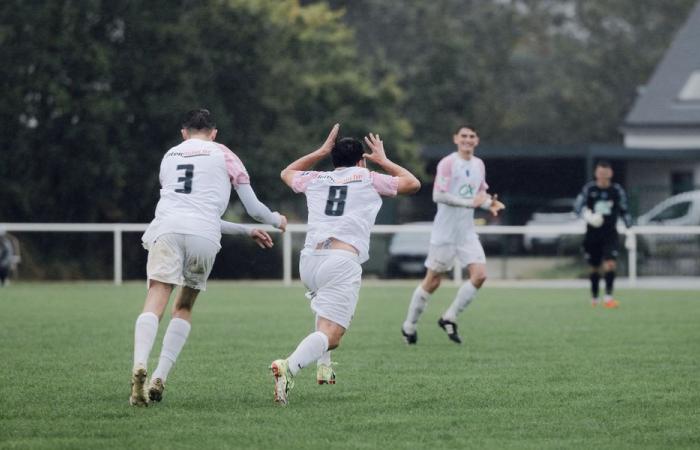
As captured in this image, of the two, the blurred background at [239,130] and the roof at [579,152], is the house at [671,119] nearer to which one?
the blurred background at [239,130]

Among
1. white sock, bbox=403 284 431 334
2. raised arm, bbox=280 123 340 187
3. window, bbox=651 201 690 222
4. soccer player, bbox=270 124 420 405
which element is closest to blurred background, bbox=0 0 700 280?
window, bbox=651 201 690 222

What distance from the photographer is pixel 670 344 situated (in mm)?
14641

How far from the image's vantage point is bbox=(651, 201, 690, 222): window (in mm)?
34812

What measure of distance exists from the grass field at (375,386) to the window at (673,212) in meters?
15.6

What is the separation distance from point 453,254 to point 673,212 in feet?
68.8

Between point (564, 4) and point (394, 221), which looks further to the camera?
point (564, 4)

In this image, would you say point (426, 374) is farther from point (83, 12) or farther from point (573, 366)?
point (83, 12)

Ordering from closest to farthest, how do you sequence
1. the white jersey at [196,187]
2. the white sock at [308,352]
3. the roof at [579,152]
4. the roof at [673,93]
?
the white sock at [308,352] < the white jersey at [196,187] < the roof at [579,152] < the roof at [673,93]

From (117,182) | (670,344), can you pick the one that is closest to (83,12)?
(117,182)

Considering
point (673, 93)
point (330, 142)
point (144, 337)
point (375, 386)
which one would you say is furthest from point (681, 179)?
point (144, 337)

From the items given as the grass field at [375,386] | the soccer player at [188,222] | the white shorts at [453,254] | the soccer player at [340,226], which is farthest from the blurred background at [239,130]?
the soccer player at [340,226]

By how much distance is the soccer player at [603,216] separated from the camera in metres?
21.1

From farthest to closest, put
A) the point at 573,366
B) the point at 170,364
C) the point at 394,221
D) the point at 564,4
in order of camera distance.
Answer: the point at 564,4, the point at 394,221, the point at 573,366, the point at 170,364

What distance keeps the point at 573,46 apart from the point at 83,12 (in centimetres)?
4894
